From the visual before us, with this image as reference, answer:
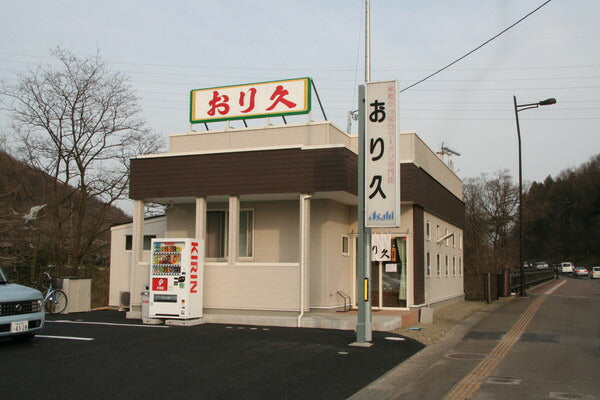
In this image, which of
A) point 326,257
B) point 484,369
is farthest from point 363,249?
point 326,257

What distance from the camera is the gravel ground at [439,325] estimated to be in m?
13.8

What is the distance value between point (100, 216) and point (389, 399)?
24.4 metres

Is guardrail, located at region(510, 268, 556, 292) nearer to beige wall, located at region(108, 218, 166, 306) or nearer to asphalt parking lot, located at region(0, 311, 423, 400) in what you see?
beige wall, located at region(108, 218, 166, 306)

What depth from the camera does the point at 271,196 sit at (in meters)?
17.0

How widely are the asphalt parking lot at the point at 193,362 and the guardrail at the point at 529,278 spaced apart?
22.3 metres

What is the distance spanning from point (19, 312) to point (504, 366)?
9.53m

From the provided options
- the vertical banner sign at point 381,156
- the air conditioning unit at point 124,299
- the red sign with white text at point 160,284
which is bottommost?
the air conditioning unit at point 124,299

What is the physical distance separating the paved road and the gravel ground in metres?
0.41

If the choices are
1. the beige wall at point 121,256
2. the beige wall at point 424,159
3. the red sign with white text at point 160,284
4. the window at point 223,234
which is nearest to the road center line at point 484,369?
the beige wall at point 424,159

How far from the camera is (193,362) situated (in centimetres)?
985

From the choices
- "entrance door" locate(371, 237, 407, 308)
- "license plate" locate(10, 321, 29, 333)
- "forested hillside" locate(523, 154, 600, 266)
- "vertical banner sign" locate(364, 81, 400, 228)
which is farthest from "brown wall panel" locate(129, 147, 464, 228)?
"forested hillside" locate(523, 154, 600, 266)

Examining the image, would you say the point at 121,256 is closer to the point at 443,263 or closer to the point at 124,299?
the point at 124,299

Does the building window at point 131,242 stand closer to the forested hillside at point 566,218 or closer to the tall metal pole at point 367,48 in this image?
the tall metal pole at point 367,48

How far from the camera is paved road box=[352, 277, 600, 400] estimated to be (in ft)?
26.1
